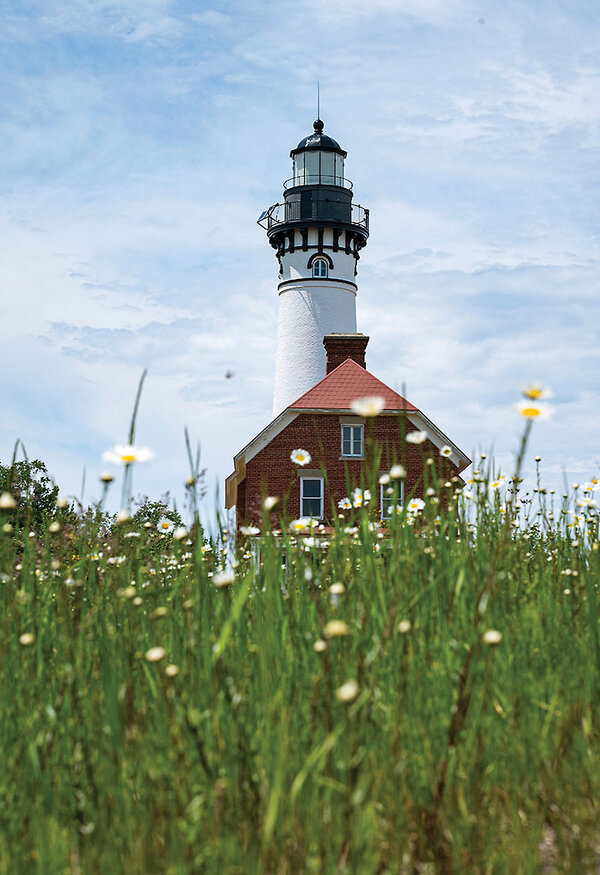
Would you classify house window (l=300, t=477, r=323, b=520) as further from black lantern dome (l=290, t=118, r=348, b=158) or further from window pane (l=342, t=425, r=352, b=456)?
black lantern dome (l=290, t=118, r=348, b=158)

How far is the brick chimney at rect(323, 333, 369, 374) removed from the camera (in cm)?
3288

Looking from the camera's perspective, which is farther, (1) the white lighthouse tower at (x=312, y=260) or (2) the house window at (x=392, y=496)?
(1) the white lighthouse tower at (x=312, y=260)

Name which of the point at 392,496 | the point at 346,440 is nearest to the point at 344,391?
the point at 346,440

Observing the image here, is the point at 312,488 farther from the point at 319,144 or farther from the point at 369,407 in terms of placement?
the point at 369,407

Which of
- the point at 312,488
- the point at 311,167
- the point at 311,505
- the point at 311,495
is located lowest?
the point at 311,505

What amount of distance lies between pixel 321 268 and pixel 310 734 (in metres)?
38.7

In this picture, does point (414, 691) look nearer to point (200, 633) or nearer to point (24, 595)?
point (200, 633)

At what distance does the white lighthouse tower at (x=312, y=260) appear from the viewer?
129 feet

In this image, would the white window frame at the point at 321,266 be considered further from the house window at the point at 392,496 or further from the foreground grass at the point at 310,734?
the foreground grass at the point at 310,734

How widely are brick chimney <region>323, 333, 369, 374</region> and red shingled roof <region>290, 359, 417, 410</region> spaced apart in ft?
3.70

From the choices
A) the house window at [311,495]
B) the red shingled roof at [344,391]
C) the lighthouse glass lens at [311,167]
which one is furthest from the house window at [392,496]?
the lighthouse glass lens at [311,167]

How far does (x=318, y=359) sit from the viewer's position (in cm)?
3900

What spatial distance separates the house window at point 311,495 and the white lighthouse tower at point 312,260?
739cm

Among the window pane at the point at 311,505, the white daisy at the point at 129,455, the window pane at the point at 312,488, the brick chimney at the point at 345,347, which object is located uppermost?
the brick chimney at the point at 345,347
